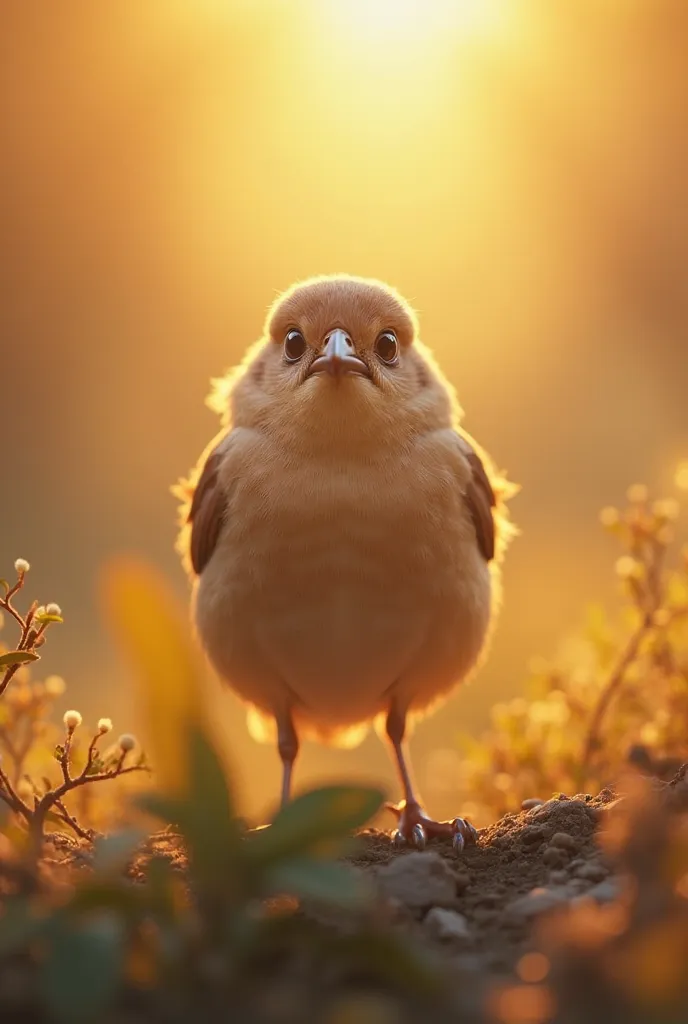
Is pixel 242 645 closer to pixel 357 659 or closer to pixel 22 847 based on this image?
pixel 357 659

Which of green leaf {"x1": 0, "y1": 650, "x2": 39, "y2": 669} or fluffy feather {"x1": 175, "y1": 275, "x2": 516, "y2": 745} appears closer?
green leaf {"x1": 0, "y1": 650, "x2": 39, "y2": 669}

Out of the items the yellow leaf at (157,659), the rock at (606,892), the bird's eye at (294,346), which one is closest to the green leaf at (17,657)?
the yellow leaf at (157,659)

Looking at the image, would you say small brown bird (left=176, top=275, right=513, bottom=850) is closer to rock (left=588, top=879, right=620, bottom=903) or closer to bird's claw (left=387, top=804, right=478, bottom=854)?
bird's claw (left=387, top=804, right=478, bottom=854)

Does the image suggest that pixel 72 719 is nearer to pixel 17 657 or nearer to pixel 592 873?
pixel 17 657

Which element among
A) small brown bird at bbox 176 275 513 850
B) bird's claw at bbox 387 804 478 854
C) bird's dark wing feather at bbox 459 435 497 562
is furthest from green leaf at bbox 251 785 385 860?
bird's dark wing feather at bbox 459 435 497 562

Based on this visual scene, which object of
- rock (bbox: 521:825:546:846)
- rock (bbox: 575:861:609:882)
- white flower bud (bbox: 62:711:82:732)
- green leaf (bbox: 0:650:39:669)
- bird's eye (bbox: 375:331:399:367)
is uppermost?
bird's eye (bbox: 375:331:399:367)

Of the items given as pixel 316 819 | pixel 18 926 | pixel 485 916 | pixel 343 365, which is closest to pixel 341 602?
pixel 343 365

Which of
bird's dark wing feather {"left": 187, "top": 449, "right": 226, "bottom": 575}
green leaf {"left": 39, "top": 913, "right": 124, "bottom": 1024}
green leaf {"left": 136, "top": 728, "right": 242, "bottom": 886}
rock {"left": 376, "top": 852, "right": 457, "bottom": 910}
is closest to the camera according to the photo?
green leaf {"left": 39, "top": 913, "right": 124, "bottom": 1024}
